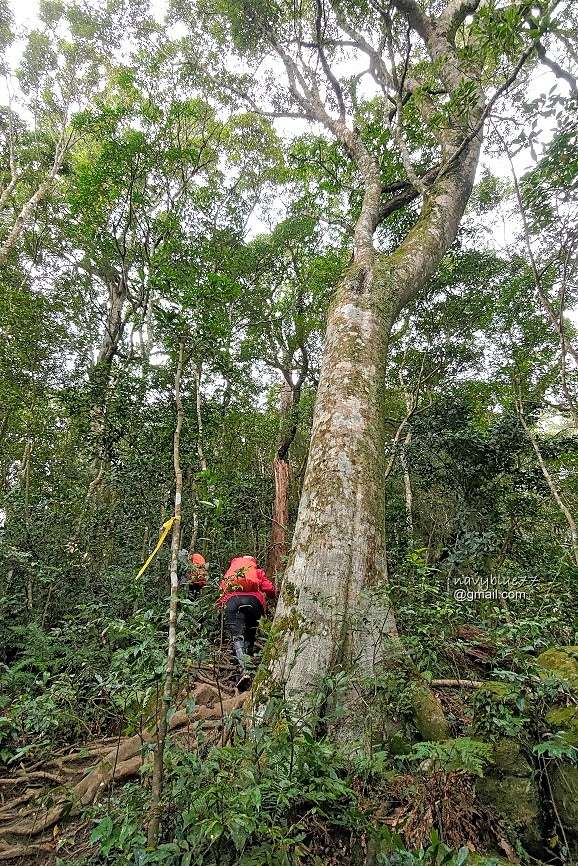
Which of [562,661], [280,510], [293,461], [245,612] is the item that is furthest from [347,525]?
[293,461]

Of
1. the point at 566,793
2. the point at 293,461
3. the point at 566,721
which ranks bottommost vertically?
the point at 566,793

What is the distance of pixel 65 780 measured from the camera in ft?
9.71

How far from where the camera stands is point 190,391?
23.3 feet

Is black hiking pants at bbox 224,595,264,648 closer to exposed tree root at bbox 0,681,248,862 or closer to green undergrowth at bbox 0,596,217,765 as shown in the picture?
green undergrowth at bbox 0,596,217,765

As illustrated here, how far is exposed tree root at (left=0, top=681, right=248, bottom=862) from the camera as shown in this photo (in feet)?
7.59

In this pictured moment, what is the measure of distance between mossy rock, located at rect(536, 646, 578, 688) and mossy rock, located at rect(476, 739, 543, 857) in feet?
2.11

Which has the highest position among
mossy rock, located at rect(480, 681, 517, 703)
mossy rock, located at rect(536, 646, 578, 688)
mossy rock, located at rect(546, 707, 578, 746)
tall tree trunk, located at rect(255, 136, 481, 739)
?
tall tree trunk, located at rect(255, 136, 481, 739)

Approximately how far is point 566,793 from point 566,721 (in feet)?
1.10

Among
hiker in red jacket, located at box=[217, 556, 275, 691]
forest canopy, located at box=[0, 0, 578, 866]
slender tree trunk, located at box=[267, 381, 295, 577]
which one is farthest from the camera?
slender tree trunk, located at box=[267, 381, 295, 577]

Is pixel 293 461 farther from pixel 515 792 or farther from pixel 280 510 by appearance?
pixel 515 792

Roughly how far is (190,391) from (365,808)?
20.1ft

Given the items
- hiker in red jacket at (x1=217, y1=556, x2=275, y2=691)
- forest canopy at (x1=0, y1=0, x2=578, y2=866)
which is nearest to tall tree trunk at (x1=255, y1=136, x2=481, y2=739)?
forest canopy at (x1=0, y1=0, x2=578, y2=866)

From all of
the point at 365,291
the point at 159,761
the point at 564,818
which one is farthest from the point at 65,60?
the point at 564,818

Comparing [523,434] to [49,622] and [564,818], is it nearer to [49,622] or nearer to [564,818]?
[564,818]
